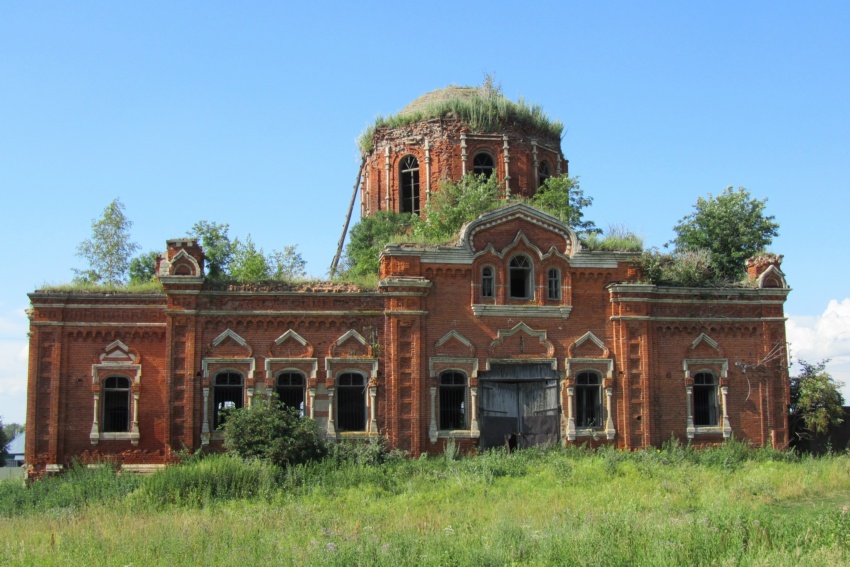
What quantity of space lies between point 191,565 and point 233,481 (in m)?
6.80

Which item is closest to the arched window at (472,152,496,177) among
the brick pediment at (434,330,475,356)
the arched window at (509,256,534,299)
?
the arched window at (509,256,534,299)

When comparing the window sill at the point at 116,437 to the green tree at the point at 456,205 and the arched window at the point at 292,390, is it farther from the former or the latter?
the green tree at the point at 456,205

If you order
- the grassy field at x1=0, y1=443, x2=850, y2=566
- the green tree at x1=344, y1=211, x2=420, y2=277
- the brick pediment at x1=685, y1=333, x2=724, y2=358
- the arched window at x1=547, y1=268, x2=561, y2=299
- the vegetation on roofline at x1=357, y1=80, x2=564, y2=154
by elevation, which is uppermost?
the vegetation on roofline at x1=357, y1=80, x2=564, y2=154

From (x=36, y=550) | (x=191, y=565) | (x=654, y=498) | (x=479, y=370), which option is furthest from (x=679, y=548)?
(x=479, y=370)

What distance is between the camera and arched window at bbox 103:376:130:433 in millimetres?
23688

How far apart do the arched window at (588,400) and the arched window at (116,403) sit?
12.4m

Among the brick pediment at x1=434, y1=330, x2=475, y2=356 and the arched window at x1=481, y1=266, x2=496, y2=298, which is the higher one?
the arched window at x1=481, y1=266, x2=496, y2=298

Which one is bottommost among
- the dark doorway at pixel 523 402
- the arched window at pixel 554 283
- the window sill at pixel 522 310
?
the dark doorway at pixel 523 402

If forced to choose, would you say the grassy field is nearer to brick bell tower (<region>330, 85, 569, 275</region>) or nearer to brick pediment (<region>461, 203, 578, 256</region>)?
brick pediment (<region>461, 203, 578, 256</region>)

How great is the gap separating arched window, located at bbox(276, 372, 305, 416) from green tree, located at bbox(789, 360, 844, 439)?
47.1ft

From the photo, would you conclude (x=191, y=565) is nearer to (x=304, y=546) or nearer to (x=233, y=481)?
(x=304, y=546)

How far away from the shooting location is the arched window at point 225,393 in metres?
23.8

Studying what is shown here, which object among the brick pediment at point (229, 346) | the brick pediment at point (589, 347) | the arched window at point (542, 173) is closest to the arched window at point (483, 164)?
the arched window at point (542, 173)

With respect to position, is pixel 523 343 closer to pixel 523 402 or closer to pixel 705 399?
pixel 523 402
